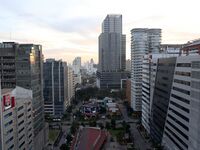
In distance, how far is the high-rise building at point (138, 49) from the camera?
47656 mm

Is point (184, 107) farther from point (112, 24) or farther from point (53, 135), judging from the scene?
point (112, 24)

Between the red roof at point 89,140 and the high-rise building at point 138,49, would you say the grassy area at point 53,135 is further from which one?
the high-rise building at point 138,49

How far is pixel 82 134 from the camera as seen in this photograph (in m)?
28.1

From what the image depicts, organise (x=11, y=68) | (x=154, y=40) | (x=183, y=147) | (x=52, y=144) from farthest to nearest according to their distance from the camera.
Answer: (x=154, y=40)
(x=52, y=144)
(x=11, y=68)
(x=183, y=147)

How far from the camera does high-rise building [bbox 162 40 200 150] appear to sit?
18.8m

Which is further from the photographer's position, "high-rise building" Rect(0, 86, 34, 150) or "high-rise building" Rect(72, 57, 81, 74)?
"high-rise building" Rect(72, 57, 81, 74)

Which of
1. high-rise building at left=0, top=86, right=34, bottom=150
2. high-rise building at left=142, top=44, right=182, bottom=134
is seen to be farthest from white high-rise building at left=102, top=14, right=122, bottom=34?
high-rise building at left=0, top=86, right=34, bottom=150

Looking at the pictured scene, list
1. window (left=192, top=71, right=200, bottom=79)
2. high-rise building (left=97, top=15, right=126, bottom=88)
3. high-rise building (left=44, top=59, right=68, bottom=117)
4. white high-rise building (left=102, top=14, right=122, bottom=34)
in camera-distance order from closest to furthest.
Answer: window (left=192, top=71, right=200, bottom=79) < high-rise building (left=44, top=59, right=68, bottom=117) < high-rise building (left=97, top=15, right=126, bottom=88) < white high-rise building (left=102, top=14, right=122, bottom=34)

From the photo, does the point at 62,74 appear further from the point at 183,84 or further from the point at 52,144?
the point at 183,84

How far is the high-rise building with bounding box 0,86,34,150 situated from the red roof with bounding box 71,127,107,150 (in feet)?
12.2

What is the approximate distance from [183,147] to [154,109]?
10.3 metres

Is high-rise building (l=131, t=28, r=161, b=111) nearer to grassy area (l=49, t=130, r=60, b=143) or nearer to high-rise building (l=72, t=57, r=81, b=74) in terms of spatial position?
grassy area (l=49, t=130, r=60, b=143)

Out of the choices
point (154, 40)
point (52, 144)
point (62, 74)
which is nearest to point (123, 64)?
point (154, 40)

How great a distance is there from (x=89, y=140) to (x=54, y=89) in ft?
73.5
